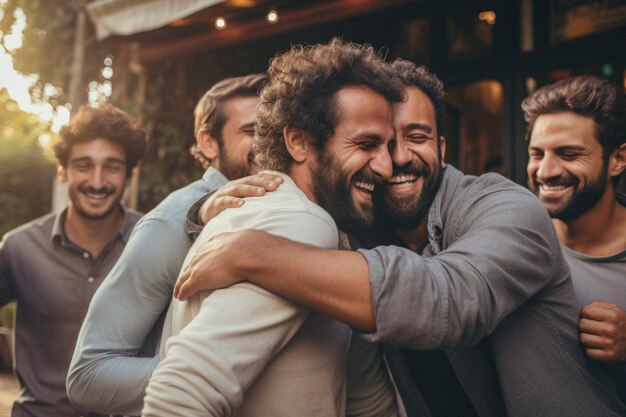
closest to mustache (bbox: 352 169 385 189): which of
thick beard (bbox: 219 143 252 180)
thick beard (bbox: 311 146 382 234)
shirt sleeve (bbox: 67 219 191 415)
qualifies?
thick beard (bbox: 311 146 382 234)

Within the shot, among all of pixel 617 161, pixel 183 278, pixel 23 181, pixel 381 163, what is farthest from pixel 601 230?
pixel 23 181

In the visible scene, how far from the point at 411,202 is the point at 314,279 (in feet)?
3.60

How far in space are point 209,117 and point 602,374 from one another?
2.14 meters

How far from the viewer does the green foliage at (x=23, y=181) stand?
10.6 metres

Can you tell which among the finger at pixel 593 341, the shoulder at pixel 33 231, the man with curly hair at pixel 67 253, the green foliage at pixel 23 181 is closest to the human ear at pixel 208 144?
the man with curly hair at pixel 67 253

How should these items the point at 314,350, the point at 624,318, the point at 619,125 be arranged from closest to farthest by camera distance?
the point at 314,350 → the point at 624,318 → the point at 619,125

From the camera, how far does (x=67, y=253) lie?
3584 millimetres

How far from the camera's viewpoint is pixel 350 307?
1.56 meters

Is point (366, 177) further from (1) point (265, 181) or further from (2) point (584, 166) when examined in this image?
A: (2) point (584, 166)

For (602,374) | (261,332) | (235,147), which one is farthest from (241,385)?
(235,147)

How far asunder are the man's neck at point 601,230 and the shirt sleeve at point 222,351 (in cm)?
191

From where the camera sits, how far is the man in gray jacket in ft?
5.11

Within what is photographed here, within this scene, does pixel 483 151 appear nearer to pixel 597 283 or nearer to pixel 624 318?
pixel 597 283

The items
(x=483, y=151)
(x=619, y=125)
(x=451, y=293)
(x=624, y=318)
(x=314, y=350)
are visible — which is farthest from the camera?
(x=483, y=151)
